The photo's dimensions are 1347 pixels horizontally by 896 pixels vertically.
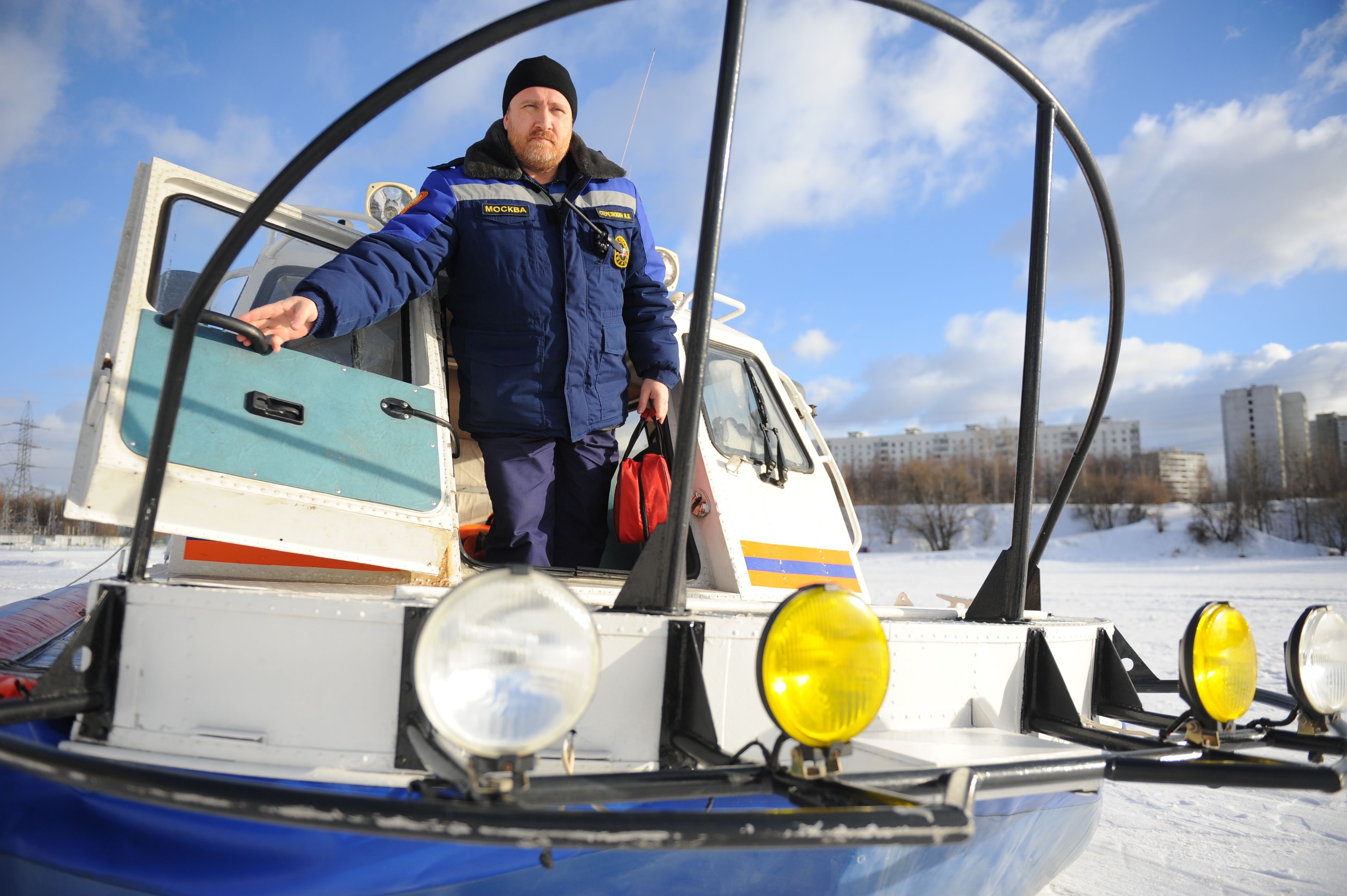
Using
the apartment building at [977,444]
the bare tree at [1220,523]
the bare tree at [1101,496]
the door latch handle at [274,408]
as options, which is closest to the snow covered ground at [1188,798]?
the door latch handle at [274,408]

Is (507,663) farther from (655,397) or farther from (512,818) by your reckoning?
(655,397)

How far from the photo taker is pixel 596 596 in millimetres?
2115

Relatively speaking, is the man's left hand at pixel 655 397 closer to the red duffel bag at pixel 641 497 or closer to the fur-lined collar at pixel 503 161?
the red duffel bag at pixel 641 497

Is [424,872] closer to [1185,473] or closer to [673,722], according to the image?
[673,722]

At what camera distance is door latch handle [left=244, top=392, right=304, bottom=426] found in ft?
7.06

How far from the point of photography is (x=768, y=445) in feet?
11.8

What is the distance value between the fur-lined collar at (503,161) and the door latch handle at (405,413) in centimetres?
89

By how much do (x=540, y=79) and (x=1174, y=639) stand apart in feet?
30.0

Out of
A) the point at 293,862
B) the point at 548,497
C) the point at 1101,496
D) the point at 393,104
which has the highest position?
the point at 1101,496

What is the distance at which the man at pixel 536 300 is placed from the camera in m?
2.77

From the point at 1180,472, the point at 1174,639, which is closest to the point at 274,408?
the point at 1174,639

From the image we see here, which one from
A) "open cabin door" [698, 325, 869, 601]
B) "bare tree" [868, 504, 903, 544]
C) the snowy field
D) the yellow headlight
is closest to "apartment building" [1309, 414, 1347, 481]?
the snowy field

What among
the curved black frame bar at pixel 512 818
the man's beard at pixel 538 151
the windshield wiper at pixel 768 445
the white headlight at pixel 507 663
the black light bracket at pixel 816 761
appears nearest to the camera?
the curved black frame bar at pixel 512 818

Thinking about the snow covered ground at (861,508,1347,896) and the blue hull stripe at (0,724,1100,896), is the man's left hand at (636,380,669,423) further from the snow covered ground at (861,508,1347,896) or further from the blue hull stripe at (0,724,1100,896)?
the snow covered ground at (861,508,1347,896)
